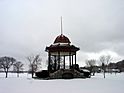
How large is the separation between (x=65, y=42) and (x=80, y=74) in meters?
5.86

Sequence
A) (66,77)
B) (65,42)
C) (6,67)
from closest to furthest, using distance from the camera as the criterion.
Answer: (66,77) < (65,42) < (6,67)

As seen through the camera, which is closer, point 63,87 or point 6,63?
point 63,87

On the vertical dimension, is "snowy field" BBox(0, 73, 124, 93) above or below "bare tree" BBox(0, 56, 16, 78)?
below

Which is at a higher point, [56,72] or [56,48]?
[56,48]

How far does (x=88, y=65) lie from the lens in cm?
11762

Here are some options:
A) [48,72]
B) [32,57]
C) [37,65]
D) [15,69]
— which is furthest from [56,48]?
[15,69]

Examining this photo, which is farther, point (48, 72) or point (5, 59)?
point (5, 59)

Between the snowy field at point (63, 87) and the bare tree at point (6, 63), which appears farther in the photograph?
the bare tree at point (6, 63)

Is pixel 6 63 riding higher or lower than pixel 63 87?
higher

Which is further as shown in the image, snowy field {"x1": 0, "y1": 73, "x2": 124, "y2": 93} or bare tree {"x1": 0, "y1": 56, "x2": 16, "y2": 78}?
bare tree {"x1": 0, "y1": 56, "x2": 16, "y2": 78}

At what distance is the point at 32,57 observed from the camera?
270 feet

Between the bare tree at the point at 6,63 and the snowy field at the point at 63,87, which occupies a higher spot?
the bare tree at the point at 6,63

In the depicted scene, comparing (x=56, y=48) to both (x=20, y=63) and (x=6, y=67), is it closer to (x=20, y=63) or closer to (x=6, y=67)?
(x=6, y=67)

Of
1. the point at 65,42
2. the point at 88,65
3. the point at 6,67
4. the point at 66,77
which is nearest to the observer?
the point at 66,77
